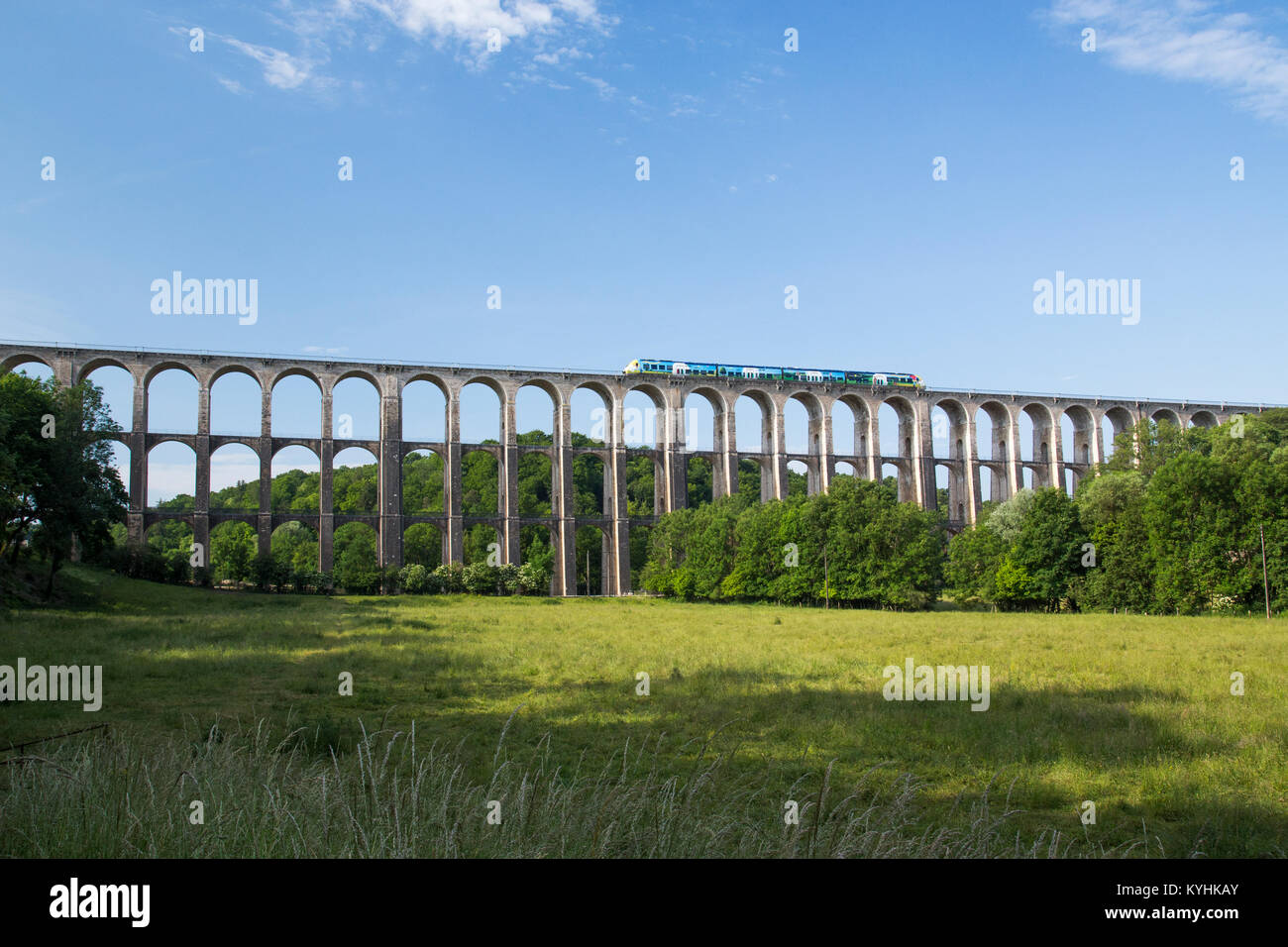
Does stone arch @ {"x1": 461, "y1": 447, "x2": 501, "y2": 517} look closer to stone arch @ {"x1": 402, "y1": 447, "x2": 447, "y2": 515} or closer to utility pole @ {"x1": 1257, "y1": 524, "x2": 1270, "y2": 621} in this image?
stone arch @ {"x1": 402, "y1": 447, "x2": 447, "y2": 515}

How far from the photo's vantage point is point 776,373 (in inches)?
2554

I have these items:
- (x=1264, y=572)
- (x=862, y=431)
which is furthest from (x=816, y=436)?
(x=1264, y=572)

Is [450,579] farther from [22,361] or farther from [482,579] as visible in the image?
[22,361]

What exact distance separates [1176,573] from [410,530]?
6318 cm

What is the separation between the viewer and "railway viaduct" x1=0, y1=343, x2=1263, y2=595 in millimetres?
52719

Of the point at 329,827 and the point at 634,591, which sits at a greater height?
the point at 329,827

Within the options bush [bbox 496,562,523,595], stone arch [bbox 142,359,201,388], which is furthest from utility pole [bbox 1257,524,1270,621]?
stone arch [bbox 142,359,201,388]

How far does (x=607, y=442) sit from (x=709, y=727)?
51.8 metres

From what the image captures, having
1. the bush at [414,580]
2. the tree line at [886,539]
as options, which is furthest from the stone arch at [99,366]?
the bush at [414,580]

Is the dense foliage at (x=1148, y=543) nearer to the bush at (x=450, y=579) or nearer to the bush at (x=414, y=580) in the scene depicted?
the bush at (x=450, y=579)

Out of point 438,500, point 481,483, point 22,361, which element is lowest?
point 438,500

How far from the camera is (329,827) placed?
4.53 m
